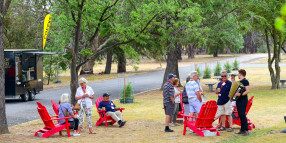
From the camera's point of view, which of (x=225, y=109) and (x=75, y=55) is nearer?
(x=225, y=109)

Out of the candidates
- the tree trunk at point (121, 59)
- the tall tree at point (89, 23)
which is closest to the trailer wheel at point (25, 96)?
the tall tree at point (89, 23)

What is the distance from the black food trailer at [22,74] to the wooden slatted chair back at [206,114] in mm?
13200

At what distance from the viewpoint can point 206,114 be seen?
10250mm

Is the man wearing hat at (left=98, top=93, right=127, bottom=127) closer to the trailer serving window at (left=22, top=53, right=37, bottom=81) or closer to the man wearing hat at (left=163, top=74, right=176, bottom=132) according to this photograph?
the man wearing hat at (left=163, top=74, right=176, bottom=132)

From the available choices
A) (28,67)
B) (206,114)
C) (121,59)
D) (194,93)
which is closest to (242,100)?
(206,114)

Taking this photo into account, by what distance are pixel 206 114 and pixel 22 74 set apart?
14058 mm

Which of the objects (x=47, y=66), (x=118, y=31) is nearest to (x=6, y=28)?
(x=47, y=66)

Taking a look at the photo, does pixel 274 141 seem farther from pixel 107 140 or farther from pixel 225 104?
pixel 107 140

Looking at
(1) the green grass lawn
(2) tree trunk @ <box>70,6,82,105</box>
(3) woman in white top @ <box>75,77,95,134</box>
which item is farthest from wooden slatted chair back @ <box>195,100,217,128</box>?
(2) tree trunk @ <box>70,6,82,105</box>

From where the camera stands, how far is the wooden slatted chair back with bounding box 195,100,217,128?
33.1 feet

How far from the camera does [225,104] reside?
10953 millimetres

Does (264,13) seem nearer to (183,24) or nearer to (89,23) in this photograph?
(183,24)

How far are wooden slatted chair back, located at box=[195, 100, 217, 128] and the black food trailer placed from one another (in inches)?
520

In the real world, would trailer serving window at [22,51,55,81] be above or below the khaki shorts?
above
